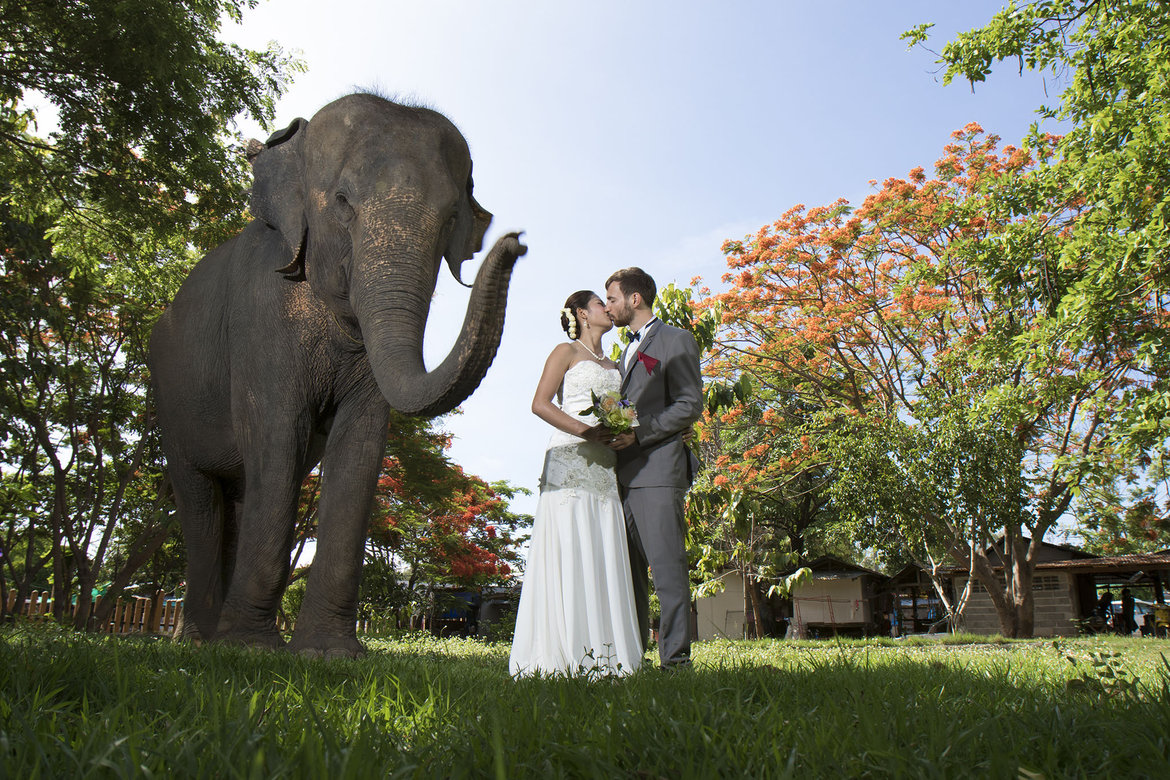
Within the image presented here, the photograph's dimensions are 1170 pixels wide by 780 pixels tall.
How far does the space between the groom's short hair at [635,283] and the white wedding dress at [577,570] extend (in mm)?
650

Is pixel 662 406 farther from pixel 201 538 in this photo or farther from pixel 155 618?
pixel 155 618

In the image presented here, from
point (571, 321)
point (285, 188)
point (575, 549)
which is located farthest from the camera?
point (285, 188)

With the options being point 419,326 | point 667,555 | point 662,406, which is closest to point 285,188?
point 419,326

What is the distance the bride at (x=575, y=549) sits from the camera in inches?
157

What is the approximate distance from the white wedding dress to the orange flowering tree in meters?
11.5

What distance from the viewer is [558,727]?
1786 millimetres

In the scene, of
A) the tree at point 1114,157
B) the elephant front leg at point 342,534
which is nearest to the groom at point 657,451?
the elephant front leg at point 342,534

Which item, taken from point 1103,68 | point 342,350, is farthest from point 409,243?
point 1103,68

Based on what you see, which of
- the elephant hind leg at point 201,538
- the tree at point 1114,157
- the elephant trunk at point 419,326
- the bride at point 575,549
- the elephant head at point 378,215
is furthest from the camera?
the tree at point 1114,157

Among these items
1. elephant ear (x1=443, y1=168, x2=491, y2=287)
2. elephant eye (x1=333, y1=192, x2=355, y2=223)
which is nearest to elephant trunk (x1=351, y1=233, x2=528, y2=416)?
elephant eye (x1=333, y1=192, x2=355, y2=223)

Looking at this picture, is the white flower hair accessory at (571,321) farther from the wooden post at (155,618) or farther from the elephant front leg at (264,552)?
Answer: the wooden post at (155,618)

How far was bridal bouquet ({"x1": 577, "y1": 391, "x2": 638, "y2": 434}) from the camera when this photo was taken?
3957mm

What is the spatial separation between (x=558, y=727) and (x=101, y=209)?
10.6 meters

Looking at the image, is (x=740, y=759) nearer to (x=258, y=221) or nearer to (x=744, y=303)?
(x=258, y=221)
